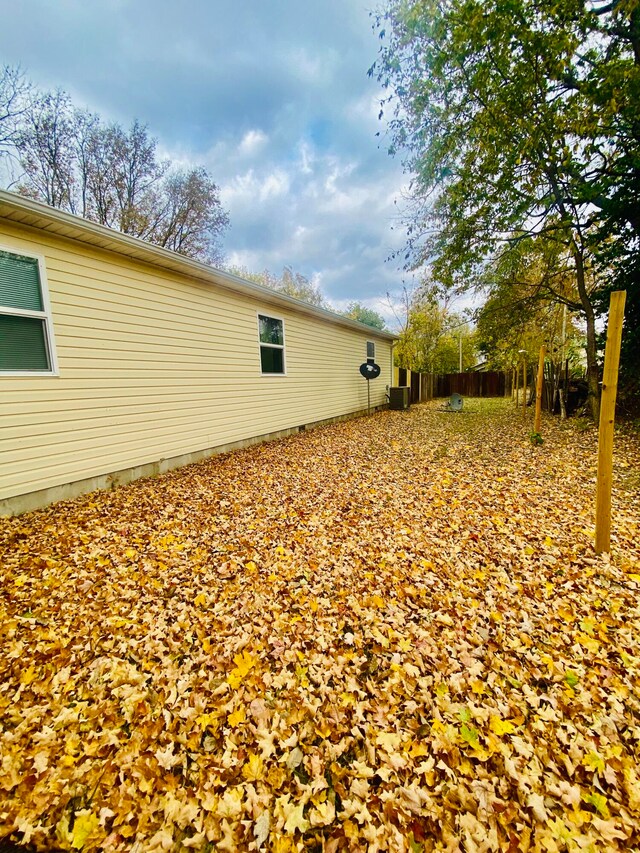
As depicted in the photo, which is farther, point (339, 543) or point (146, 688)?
point (339, 543)

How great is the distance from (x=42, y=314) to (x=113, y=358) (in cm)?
92

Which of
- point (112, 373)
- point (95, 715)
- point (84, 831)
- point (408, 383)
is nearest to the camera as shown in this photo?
point (84, 831)

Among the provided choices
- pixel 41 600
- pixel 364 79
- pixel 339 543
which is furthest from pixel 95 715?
pixel 364 79

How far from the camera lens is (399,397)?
13414 millimetres

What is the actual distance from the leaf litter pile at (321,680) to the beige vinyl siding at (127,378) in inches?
35.7

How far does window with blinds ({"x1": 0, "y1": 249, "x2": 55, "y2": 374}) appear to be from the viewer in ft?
12.0

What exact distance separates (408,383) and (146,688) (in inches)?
589

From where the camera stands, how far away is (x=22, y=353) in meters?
3.83

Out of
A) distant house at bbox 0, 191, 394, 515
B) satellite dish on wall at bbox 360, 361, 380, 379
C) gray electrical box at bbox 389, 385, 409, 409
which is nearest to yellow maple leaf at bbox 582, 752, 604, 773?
distant house at bbox 0, 191, 394, 515

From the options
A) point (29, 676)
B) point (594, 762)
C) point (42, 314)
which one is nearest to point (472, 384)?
point (42, 314)

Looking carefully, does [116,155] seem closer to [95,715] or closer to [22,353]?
[22,353]

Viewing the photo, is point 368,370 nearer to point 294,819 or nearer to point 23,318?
point 23,318

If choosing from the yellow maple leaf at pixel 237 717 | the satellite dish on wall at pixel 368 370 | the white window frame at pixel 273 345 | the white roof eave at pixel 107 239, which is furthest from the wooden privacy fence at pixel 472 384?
the yellow maple leaf at pixel 237 717

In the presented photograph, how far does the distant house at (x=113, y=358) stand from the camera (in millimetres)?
3783
